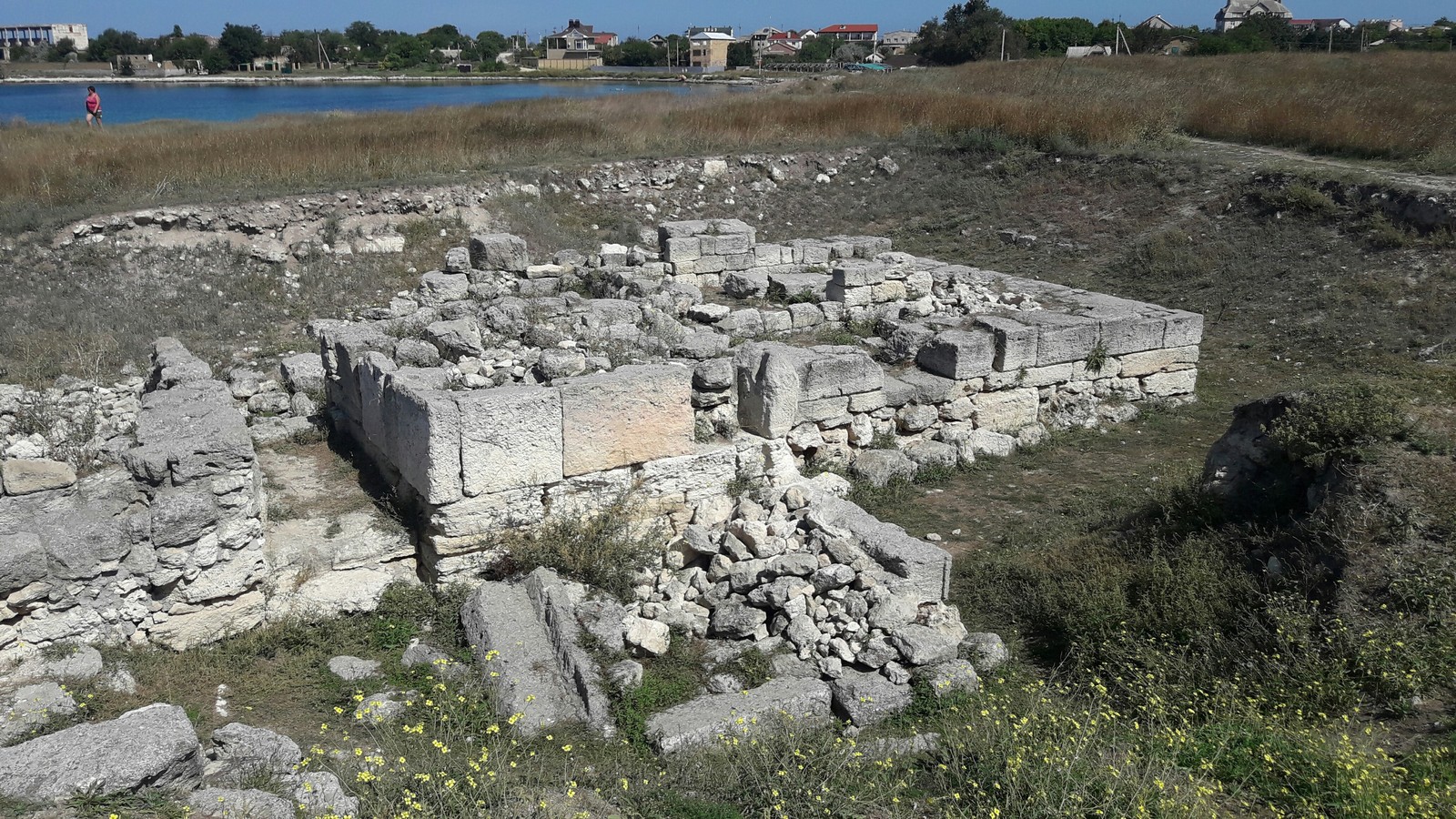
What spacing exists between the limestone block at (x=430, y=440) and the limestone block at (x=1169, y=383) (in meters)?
7.42

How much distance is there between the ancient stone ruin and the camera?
528 centimetres

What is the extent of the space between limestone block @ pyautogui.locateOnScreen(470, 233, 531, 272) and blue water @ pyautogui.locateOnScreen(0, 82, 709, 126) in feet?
72.2

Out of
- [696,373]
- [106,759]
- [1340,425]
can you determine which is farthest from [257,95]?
[1340,425]

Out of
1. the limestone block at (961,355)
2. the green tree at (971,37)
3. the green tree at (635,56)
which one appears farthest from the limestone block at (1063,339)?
the green tree at (635,56)

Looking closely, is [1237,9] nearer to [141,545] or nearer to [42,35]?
[141,545]

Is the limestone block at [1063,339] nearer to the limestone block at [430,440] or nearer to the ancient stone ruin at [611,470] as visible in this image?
the ancient stone ruin at [611,470]

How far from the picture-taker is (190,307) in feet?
39.1

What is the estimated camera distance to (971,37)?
150 ft

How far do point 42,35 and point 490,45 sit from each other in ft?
184

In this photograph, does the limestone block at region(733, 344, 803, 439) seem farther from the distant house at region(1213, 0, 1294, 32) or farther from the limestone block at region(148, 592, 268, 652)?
the distant house at region(1213, 0, 1294, 32)

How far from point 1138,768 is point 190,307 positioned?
38.3 ft

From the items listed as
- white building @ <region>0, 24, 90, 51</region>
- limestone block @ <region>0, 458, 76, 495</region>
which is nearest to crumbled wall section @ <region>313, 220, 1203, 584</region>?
limestone block @ <region>0, 458, 76, 495</region>

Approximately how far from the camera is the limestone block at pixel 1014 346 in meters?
9.32

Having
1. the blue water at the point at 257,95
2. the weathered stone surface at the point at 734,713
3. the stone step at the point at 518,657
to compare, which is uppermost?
the blue water at the point at 257,95
